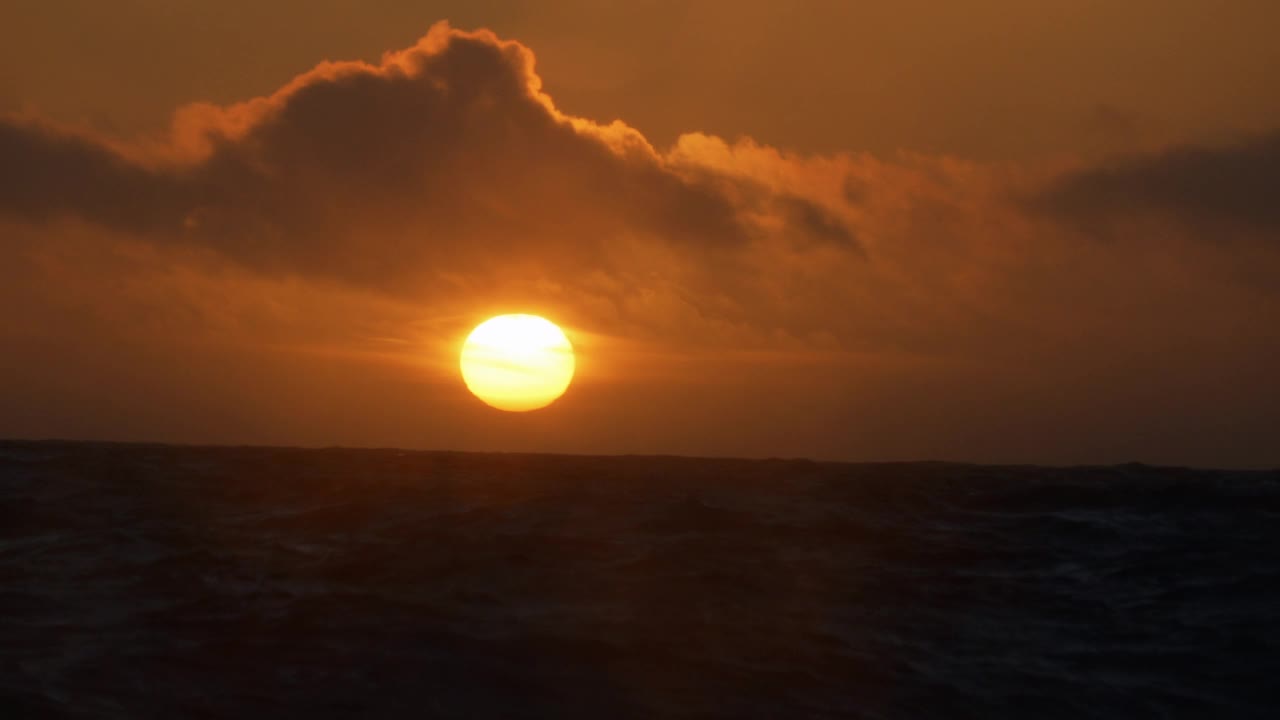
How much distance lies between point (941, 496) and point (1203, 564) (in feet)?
27.5

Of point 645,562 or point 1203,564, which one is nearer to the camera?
point 645,562

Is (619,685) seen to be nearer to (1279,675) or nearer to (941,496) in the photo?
(1279,675)

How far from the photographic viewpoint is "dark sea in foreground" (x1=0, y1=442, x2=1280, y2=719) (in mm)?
10953

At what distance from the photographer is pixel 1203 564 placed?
1783 centimetres

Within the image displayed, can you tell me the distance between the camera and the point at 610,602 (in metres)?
14.3

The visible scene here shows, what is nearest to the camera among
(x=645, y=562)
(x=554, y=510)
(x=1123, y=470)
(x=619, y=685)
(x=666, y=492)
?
(x=619, y=685)

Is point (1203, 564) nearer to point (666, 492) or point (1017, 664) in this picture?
point (1017, 664)

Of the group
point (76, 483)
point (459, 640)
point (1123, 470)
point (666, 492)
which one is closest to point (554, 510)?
point (666, 492)

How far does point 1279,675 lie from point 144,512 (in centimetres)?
1771

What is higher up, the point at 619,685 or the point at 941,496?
the point at 941,496

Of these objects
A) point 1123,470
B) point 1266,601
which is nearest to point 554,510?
point 1266,601

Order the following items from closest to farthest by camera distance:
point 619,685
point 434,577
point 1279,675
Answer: point 619,685 < point 1279,675 < point 434,577

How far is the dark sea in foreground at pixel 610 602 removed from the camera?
1095 cm

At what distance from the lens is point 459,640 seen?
40.7 feet
